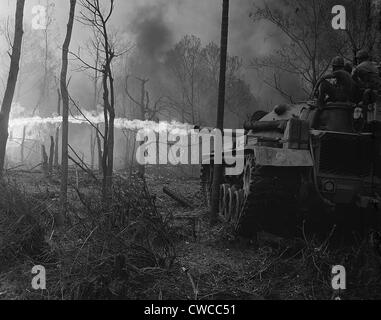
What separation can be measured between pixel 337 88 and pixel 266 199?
242 centimetres

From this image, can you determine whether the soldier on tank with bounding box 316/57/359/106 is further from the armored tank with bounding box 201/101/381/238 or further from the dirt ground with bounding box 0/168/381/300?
the dirt ground with bounding box 0/168/381/300

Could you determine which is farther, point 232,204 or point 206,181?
point 206,181

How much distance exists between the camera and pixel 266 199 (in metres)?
7.30

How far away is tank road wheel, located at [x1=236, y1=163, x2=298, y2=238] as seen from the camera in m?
7.23

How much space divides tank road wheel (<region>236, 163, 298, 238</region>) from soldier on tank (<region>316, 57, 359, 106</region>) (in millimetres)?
1703

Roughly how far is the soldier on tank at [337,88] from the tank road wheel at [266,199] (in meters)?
1.70

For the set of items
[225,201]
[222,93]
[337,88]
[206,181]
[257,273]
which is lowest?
[257,273]

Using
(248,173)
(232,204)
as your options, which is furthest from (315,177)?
(232,204)

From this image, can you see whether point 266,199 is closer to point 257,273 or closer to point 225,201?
point 257,273

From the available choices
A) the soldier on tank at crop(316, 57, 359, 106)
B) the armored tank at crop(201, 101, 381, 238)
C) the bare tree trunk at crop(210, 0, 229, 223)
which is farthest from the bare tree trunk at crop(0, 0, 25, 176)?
the soldier on tank at crop(316, 57, 359, 106)

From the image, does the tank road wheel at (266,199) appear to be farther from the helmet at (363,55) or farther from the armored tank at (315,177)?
the helmet at (363,55)

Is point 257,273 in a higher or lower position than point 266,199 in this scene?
lower
